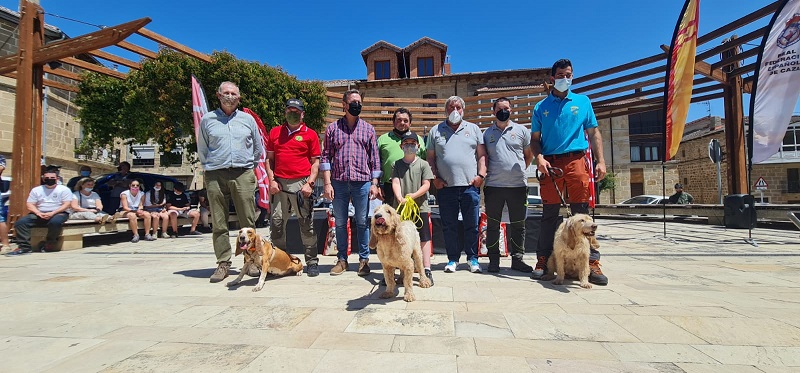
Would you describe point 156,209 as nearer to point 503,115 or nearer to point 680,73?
point 503,115

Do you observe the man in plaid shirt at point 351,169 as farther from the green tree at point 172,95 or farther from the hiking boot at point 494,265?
the green tree at point 172,95

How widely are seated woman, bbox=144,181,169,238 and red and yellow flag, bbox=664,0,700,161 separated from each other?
36.8ft

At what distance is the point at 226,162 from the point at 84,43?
23.1 feet

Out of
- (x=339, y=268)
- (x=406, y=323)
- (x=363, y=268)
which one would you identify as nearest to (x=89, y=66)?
(x=339, y=268)

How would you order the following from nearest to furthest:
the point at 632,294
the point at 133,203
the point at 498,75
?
1. the point at 632,294
2. the point at 133,203
3. the point at 498,75

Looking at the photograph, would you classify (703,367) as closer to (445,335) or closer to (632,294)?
(445,335)

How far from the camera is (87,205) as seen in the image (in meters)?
7.96

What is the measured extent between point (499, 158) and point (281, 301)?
2800 mm

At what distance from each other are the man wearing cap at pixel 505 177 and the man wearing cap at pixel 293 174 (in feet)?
6.95

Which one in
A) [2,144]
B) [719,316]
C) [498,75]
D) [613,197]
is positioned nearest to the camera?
[719,316]

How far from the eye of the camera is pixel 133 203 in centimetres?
844

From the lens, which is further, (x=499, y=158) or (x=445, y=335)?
(x=499, y=158)

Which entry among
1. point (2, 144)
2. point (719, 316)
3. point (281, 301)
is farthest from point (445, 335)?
point (2, 144)

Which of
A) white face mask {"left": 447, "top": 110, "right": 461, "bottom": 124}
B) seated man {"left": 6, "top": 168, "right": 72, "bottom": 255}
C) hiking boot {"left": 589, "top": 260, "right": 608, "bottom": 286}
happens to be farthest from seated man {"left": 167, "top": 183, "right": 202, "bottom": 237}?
hiking boot {"left": 589, "top": 260, "right": 608, "bottom": 286}
